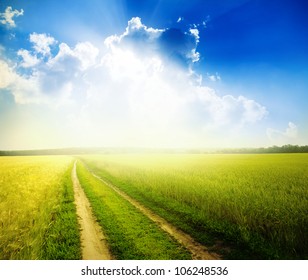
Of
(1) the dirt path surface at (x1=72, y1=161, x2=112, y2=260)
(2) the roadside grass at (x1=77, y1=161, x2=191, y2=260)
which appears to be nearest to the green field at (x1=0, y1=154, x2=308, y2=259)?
(2) the roadside grass at (x1=77, y1=161, x2=191, y2=260)

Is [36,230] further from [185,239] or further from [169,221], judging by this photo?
[185,239]

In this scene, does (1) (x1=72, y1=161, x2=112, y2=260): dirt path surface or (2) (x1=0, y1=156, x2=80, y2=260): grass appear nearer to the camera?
(1) (x1=72, y1=161, x2=112, y2=260): dirt path surface

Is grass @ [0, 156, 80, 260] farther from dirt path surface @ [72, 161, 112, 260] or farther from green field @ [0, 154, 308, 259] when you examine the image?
dirt path surface @ [72, 161, 112, 260]

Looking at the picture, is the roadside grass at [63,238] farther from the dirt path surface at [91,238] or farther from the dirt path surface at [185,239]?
the dirt path surface at [185,239]

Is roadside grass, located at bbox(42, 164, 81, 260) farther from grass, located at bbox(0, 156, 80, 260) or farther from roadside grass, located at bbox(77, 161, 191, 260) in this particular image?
roadside grass, located at bbox(77, 161, 191, 260)

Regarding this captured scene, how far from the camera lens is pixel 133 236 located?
667cm

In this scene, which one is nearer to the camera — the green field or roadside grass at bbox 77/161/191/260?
roadside grass at bbox 77/161/191/260

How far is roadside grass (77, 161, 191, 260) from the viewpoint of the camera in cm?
564

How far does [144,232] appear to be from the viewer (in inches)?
275

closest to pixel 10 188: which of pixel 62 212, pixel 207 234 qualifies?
pixel 62 212

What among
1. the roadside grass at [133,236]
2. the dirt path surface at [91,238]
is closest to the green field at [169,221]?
the roadside grass at [133,236]

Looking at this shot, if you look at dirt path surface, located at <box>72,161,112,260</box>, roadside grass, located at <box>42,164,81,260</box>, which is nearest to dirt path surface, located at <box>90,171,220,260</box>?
dirt path surface, located at <box>72,161,112,260</box>

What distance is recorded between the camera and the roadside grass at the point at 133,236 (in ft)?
18.5
